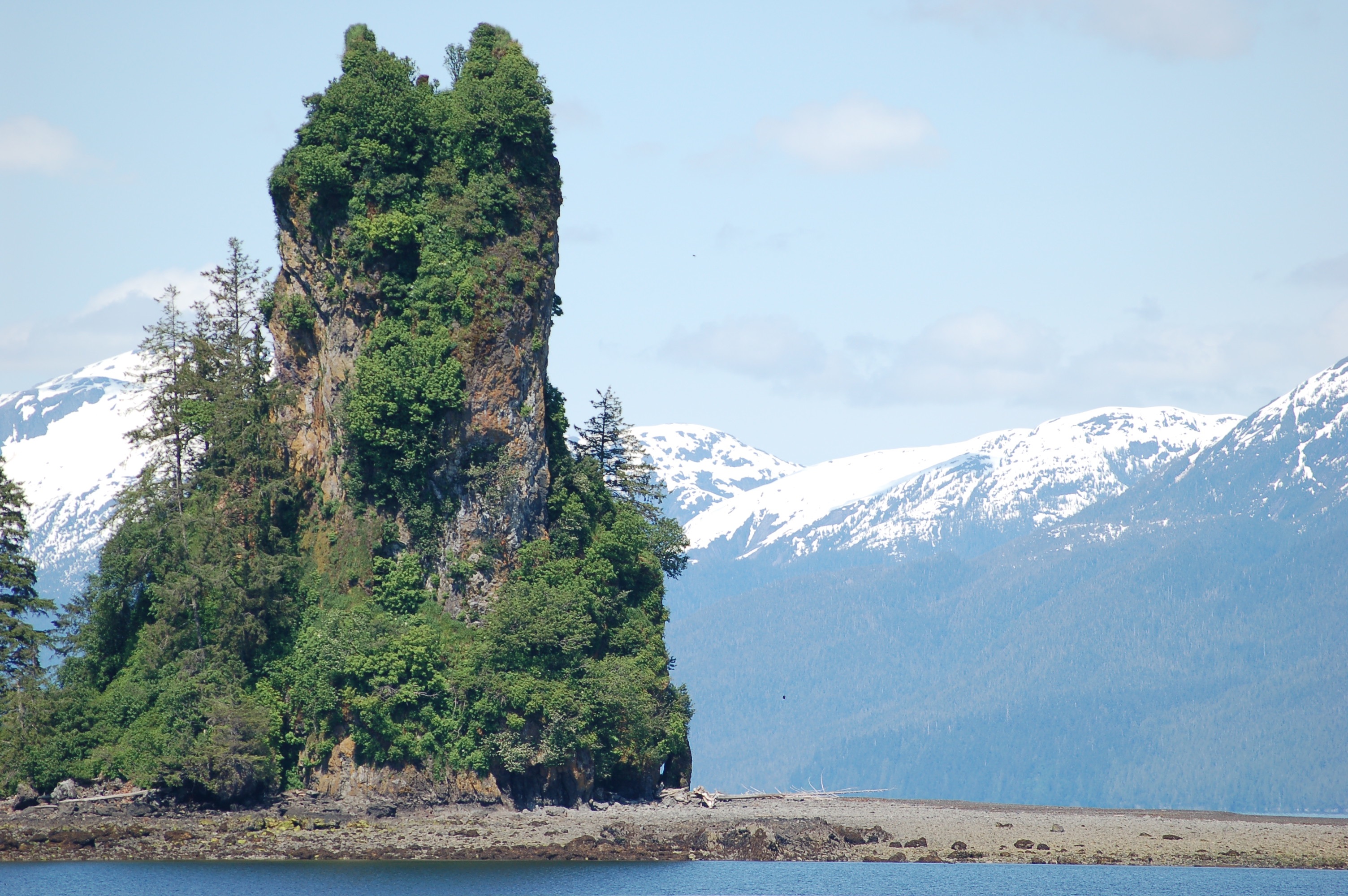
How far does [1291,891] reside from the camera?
7581 centimetres

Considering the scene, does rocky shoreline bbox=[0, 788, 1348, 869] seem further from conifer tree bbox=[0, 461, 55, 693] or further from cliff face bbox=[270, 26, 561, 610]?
cliff face bbox=[270, 26, 561, 610]

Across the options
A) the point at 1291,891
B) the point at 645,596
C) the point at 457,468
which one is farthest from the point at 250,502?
the point at 1291,891

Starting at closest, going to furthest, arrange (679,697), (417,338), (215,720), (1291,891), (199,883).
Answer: (199,883), (1291,891), (215,720), (417,338), (679,697)

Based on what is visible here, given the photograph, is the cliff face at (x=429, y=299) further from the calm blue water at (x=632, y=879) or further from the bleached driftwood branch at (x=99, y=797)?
the calm blue water at (x=632, y=879)

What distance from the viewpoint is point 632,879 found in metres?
74.5

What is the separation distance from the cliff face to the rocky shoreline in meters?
14.0

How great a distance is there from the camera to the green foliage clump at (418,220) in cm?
9225

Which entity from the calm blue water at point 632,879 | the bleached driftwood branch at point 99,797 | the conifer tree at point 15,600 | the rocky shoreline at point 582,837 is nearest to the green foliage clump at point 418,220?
the rocky shoreline at point 582,837

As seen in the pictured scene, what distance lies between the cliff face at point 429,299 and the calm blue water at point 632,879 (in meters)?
20.4

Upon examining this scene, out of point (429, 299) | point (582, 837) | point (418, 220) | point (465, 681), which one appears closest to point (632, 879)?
point (582, 837)

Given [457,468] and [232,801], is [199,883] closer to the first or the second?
[232,801]

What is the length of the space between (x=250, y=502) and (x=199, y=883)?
2776 cm

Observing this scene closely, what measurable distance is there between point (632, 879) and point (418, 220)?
136 ft

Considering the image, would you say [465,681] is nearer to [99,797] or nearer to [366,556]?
[366,556]
